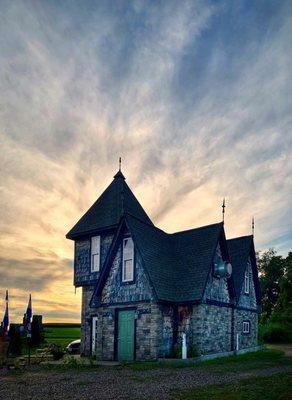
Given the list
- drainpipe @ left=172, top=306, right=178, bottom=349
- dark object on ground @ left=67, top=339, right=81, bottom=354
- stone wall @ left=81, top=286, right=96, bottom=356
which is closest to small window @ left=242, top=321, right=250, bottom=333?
drainpipe @ left=172, top=306, right=178, bottom=349

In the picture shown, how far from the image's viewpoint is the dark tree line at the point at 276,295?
4044 cm

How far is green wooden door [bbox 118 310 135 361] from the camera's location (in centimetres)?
2178

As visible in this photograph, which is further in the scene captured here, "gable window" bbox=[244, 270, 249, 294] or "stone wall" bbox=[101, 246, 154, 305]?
"gable window" bbox=[244, 270, 249, 294]

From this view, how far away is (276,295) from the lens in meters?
58.7

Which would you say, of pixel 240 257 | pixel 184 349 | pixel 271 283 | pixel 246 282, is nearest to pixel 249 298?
pixel 246 282

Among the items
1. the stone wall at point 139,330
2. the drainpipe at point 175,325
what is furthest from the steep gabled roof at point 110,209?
the drainpipe at point 175,325

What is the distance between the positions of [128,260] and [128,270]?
53 cm

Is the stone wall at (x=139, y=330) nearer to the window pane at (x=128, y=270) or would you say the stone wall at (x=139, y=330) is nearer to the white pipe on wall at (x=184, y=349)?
the white pipe on wall at (x=184, y=349)

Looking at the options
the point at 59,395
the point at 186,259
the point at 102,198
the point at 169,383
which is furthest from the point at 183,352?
the point at 102,198

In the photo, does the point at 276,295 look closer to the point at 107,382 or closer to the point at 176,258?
the point at 176,258

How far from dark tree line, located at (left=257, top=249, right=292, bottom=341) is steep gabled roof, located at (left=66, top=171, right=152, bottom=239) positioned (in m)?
19.2

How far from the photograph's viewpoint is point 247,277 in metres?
30.0

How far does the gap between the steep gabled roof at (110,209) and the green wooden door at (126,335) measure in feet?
19.5

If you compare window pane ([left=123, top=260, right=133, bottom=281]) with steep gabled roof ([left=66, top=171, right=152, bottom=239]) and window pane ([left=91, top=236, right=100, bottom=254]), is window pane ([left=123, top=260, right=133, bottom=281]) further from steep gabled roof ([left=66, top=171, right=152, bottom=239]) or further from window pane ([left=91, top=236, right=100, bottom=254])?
window pane ([left=91, top=236, right=100, bottom=254])
